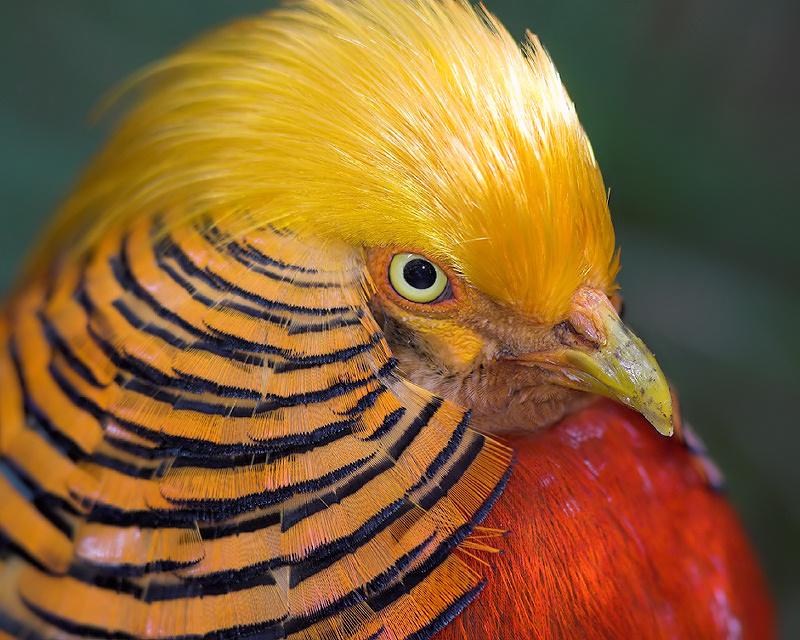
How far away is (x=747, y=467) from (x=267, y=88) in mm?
1866

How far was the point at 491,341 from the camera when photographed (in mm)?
930

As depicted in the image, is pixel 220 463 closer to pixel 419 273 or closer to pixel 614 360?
pixel 419 273

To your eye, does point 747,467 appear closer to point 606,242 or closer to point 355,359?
point 606,242

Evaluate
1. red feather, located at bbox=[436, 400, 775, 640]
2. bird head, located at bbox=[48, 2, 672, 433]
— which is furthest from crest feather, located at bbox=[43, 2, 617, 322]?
red feather, located at bbox=[436, 400, 775, 640]

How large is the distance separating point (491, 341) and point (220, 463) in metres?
0.37

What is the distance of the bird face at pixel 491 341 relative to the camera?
885mm

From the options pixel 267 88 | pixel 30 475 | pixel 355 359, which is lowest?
pixel 30 475

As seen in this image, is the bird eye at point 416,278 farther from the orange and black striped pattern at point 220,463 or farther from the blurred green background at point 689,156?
the blurred green background at point 689,156

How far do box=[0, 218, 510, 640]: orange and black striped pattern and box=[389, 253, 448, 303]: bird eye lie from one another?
49 millimetres

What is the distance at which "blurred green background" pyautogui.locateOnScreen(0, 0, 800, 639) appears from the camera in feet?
6.07

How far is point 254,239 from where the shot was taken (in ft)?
2.74

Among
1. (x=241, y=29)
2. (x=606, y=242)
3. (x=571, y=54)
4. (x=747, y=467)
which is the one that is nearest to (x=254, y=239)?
(x=241, y=29)

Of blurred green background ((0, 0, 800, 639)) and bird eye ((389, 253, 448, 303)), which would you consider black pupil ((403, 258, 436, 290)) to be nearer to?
bird eye ((389, 253, 448, 303))

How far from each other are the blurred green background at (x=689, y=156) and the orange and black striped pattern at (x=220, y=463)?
45.2 inches
